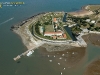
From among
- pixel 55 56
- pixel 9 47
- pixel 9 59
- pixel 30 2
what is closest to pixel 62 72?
pixel 55 56

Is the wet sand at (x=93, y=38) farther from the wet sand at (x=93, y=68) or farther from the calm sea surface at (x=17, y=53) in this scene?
the wet sand at (x=93, y=68)

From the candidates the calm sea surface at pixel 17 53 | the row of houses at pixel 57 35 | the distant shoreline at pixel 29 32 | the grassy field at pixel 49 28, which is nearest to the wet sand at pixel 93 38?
the calm sea surface at pixel 17 53

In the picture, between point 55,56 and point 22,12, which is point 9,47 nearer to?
point 55,56

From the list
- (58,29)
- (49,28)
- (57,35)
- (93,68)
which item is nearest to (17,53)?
(57,35)

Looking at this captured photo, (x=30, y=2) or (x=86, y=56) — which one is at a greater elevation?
(x=30, y=2)

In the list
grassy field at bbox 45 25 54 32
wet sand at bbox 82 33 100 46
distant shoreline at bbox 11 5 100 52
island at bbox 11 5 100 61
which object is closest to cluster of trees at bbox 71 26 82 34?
island at bbox 11 5 100 61

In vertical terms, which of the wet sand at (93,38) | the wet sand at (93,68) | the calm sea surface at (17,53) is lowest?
the wet sand at (93,68)

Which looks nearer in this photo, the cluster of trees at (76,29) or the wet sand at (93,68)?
the wet sand at (93,68)
